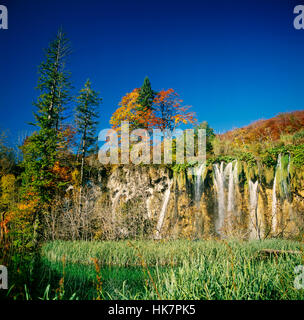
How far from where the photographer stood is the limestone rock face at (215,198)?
956 centimetres

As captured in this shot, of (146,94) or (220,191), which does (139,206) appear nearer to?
(220,191)

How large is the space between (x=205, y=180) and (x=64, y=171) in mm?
12658

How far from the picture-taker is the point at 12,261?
2.48 m

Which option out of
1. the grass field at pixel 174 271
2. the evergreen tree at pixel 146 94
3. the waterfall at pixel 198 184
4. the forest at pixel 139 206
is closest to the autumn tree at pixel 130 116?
the forest at pixel 139 206

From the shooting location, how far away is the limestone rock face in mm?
9562

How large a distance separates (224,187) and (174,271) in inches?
364

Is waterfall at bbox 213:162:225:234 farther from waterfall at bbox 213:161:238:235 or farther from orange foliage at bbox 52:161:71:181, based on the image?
orange foliage at bbox 52:161:71:181

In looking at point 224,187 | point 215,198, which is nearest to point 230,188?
point 224,187

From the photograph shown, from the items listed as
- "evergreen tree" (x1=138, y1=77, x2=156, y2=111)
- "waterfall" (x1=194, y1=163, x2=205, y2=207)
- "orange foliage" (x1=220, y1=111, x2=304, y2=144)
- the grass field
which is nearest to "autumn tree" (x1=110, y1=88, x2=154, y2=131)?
"evergreen tree" (x1=138, y1=77, x2=156, y2=111)

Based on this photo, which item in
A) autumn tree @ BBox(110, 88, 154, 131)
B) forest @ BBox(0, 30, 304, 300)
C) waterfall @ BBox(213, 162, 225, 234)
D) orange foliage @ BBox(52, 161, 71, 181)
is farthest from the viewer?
autumn tree @ BBox(110, 88, 154, 131)

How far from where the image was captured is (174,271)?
146 inches
